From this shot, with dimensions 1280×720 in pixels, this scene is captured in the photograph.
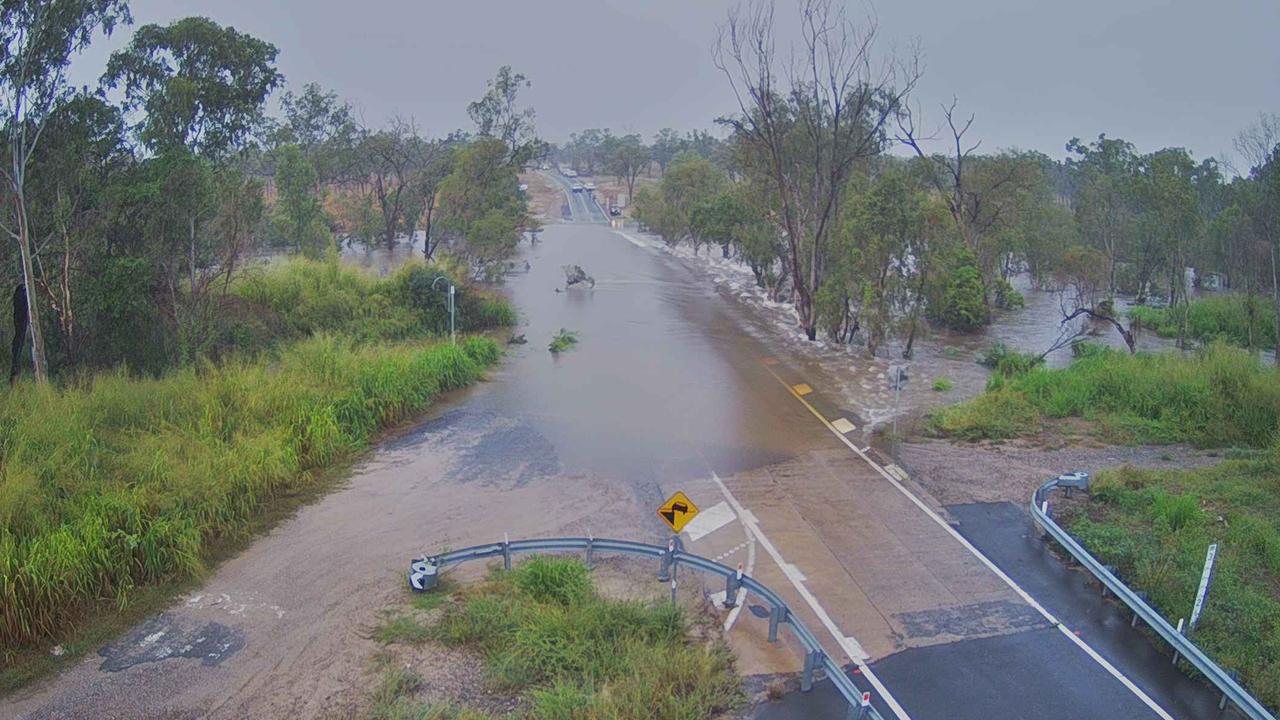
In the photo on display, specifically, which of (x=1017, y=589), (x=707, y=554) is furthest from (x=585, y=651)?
(x=1017, y=589)

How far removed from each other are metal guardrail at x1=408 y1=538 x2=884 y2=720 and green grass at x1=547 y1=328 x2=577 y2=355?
18.3 meters

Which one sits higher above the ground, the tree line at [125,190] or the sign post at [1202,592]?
the tree line at [125,190]

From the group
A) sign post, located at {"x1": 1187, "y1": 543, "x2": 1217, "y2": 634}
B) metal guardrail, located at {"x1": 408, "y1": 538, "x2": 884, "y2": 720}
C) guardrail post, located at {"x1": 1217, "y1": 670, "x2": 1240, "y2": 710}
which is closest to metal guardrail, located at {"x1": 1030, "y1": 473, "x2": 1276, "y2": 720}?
guardrail post, located at {"x1": 1217, "y1": 670, "x2": 1240, "y2": 710}

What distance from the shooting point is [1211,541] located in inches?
551

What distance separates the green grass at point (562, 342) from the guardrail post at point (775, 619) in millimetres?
21223

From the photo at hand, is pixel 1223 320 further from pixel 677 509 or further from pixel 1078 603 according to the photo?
pixel 677 509

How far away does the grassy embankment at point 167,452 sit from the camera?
12625 millimetres

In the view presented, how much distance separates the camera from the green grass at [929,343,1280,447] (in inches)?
→ 806

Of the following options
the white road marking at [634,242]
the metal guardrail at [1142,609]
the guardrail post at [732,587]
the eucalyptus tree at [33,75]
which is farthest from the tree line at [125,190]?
the white road marking at [634,242]

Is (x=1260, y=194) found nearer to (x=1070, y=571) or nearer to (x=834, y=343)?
(x=834, y=343)

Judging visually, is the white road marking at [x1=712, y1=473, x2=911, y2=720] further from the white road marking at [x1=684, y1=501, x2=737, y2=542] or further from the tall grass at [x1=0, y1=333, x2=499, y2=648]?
the tall grass at [x1=0, y1=333, x2=499, y2=648]

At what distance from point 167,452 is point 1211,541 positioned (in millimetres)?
17021

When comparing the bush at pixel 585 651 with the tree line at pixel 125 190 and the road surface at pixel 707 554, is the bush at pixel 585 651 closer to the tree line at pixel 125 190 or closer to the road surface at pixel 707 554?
the road surface at pixel 707 554

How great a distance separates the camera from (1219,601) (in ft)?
39.5
